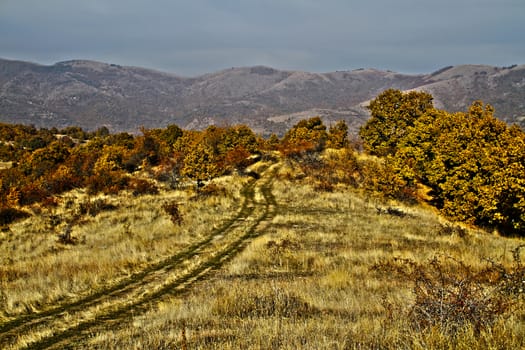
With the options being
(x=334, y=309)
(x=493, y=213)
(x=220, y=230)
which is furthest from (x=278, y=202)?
(x=334, y=309)

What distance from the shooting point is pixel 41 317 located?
1170 cm

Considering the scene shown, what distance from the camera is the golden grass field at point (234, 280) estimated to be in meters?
7.55

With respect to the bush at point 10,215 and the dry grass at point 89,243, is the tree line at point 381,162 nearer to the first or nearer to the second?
the bush at point 10,215

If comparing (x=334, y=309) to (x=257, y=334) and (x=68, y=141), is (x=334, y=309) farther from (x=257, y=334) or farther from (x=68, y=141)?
(x=68, y=141)

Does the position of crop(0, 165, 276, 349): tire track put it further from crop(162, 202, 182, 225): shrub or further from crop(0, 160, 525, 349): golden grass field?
crop(162, 202, 182, 225): shrub

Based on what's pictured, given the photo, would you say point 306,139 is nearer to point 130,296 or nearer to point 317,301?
point 130,296

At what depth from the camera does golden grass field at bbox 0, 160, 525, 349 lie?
7551 mm

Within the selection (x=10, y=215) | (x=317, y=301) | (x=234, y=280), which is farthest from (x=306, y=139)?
(x=317, y=301)

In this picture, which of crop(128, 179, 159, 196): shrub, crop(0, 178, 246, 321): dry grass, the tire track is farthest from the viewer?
crop(128, 179, 159, 196): shrub

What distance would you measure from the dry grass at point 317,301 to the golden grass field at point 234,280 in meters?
0.05

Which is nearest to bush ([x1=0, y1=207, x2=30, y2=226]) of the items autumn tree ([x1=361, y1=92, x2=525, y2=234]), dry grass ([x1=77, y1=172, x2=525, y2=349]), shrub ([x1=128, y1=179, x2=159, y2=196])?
shrub ([x1=128, y1=179, x2=159, y2=196])

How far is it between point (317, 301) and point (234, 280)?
4598 mm

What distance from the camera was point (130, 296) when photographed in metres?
13.4

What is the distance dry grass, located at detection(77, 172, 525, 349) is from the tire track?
0.88 meters
